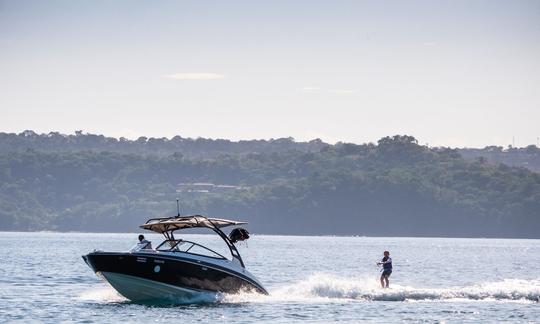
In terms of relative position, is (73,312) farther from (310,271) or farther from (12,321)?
(310,271)

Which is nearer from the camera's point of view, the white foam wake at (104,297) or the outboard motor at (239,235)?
the outboard motor at (239,235)

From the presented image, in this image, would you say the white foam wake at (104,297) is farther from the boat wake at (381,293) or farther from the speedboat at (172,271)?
the boat wake at (381,293)

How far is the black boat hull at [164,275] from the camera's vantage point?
4675 centimetres

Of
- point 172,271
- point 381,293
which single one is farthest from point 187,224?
point 381,293

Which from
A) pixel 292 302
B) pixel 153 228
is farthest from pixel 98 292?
pixel 292 302

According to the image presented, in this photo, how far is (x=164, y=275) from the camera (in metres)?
46.9

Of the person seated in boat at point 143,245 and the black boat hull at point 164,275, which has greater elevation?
the person seated in boat at point 143,245

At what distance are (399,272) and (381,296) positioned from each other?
105ft

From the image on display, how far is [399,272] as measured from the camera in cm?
8300

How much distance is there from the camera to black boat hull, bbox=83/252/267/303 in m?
46.8

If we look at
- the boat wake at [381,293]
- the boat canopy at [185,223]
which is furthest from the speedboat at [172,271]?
the boat wake at [381,293]

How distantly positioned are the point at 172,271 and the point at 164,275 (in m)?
0.34

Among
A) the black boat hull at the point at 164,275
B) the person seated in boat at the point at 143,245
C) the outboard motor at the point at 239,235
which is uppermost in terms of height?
the outboard motor at the point at 239,235

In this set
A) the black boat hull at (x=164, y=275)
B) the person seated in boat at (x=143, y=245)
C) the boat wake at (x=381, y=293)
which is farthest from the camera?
the boat wake at (x=381, y=293)
